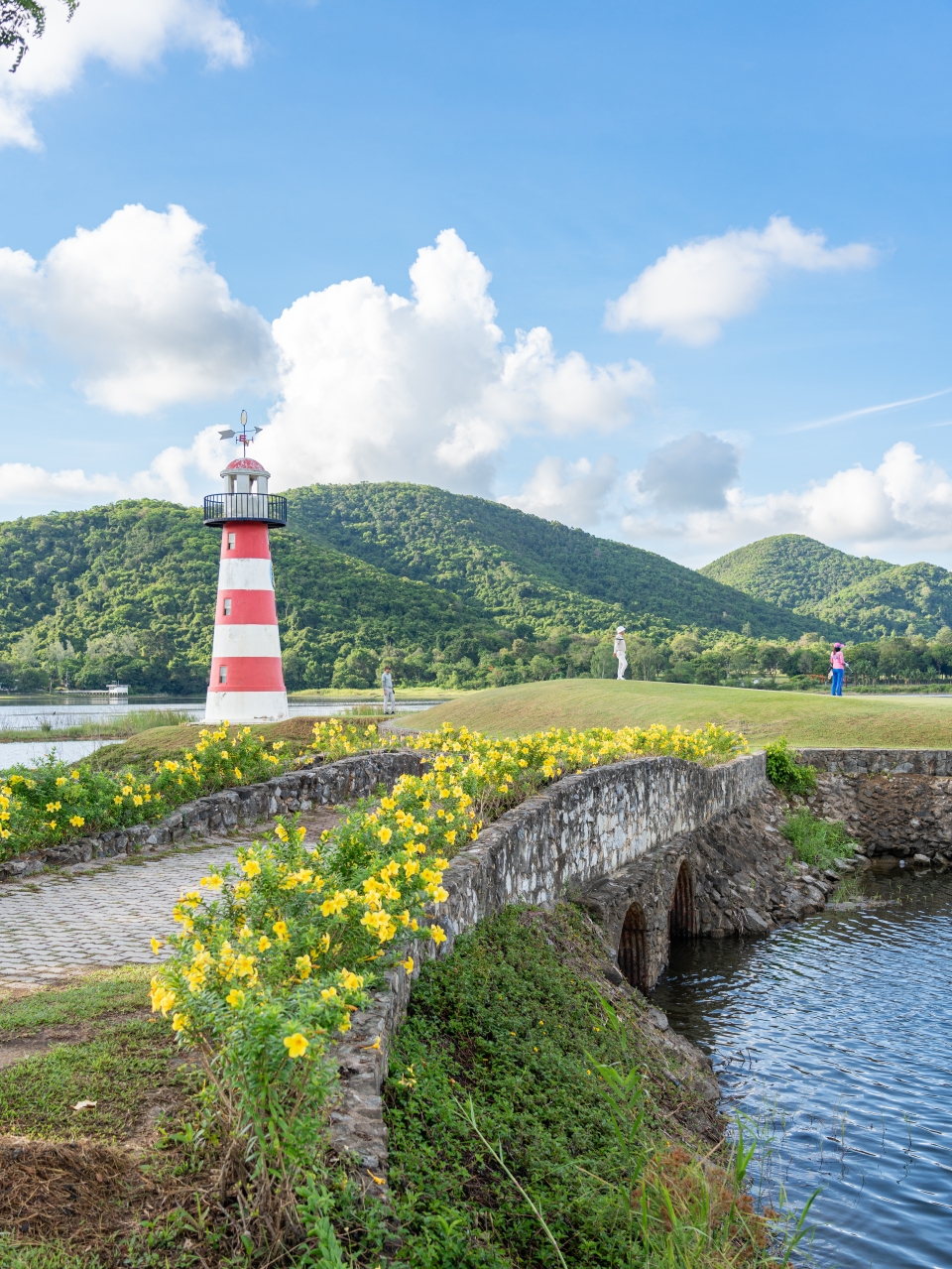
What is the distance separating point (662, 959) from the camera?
1202 centimetres

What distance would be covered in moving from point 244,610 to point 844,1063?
20143mm

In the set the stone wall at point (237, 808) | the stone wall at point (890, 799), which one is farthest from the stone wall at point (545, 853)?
the stone wall at point (890, 799)

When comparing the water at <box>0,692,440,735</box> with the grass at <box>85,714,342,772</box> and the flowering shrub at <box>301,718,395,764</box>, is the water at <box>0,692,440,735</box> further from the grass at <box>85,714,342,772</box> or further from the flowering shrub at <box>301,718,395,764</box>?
the flowering shrub at <box>301,718,395,764</box>

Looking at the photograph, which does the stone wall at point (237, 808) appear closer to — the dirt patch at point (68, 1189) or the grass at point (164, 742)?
the grass at point (164, 742)

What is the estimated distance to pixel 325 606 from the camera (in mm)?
53219

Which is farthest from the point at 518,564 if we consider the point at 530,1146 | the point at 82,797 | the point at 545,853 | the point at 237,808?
the point at 530,1146

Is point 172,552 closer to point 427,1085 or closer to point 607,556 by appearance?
point 607,556

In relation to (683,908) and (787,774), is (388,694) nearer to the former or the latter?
(787,774)

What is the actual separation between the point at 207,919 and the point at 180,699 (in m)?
43.1

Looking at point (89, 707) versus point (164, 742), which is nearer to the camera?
point (164, 742)

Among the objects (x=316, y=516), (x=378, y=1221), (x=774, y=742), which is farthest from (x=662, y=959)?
(x=316, y=516)

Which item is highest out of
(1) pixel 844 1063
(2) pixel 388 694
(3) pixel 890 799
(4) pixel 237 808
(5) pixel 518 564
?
(5) pixel 518 564

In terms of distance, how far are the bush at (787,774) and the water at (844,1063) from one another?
5.69 m

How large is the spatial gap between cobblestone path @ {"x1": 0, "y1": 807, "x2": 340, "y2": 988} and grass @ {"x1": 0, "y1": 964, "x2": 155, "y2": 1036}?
0.38 meters
